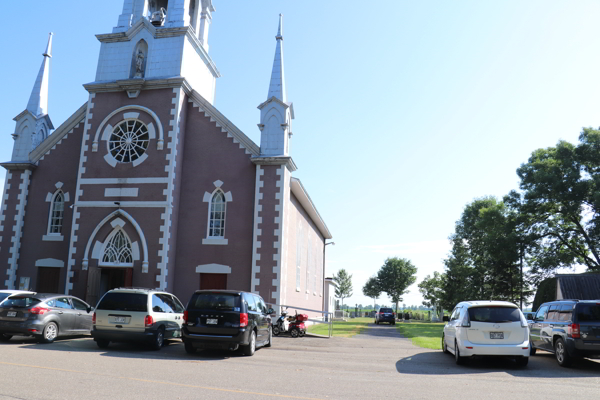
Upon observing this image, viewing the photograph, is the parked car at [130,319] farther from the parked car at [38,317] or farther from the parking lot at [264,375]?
the parked car at [38,317]

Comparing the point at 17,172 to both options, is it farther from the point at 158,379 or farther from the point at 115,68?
the point at 158,379

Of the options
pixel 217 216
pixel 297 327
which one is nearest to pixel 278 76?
pixel 217 216

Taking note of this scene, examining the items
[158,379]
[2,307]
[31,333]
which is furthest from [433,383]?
[2,307]

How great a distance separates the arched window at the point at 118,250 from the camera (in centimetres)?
2188

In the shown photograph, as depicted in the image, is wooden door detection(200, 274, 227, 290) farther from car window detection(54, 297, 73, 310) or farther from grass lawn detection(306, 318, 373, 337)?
car window detection(54, 297, 73, 310)

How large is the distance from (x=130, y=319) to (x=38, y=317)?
290cm

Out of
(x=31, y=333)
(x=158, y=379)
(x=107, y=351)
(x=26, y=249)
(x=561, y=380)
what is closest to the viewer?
(x=158, y=379)

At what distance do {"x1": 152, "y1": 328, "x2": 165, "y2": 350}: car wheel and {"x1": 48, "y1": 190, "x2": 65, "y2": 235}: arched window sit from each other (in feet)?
40.7

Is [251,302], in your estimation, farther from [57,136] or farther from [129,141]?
[57,136]

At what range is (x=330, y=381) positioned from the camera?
30.2 ft

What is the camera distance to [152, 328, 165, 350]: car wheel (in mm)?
13326

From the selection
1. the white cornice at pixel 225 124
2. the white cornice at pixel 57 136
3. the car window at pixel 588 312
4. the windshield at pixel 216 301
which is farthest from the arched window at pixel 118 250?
the car window at pixel 588 312

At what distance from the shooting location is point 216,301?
12898mm

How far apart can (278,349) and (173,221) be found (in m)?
9.27
